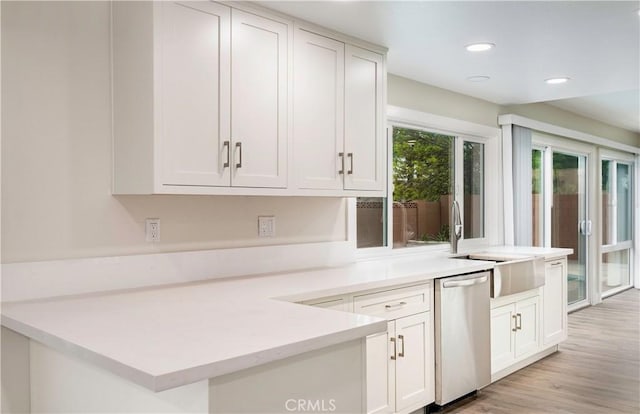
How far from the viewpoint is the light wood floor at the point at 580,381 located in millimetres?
3480

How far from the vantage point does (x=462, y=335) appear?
3396 mm

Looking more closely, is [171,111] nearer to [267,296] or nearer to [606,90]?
[267,296]

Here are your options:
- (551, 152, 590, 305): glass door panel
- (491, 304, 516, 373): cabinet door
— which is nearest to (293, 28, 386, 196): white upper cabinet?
(491, 304, 516, 373): cabinet door

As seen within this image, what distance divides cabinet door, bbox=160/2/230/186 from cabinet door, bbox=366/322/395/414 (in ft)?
3.70

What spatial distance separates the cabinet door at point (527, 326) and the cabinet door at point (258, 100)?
242cm

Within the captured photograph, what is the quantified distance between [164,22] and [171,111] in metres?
0.36

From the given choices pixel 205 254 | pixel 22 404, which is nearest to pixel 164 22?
pixel 205 254

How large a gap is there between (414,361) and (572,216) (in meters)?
4.64

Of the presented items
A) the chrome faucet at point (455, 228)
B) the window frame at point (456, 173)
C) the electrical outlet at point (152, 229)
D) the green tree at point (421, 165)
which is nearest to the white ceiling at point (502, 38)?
the window frame at point (456, 173)

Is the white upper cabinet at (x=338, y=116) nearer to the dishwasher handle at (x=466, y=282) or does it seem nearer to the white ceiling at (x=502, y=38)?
Result: the white ceiling at (x=502, y=38)

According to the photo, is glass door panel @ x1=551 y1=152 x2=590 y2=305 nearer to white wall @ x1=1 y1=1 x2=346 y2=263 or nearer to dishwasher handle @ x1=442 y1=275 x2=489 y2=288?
dishwasher handle @ x1=442 y1=275 x2=489 y2=288

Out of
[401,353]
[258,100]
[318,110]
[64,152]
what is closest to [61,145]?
[64,152]

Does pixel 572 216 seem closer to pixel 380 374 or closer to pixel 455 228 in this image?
pixel 455 228

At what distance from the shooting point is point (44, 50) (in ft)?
7.40
